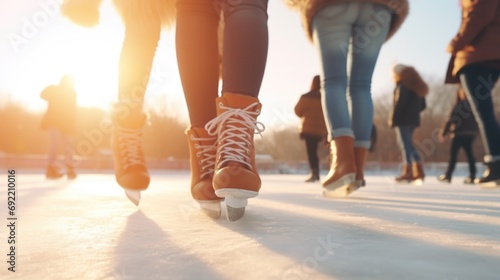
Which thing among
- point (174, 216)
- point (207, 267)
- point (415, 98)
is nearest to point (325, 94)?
point (174, 216)

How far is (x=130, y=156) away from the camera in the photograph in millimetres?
1352

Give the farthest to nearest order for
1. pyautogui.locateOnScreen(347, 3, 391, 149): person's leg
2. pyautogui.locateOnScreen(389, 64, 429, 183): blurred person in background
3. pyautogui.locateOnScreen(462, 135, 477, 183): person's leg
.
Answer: pyautogui.locateOnScreen(462, 135, 477, 183): person's leg, pyautogui.locateOnScreen(389, 64, 429, 183): blurred person in background, pyautogui.locateOnScreen(347, 3, 391, 149): person's leg

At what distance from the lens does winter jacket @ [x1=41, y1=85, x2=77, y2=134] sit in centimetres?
523

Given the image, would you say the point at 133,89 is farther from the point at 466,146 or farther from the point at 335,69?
the point at 466,146

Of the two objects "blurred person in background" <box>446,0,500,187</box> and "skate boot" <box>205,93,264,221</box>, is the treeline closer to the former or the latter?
"blurred person in background" <box>446,0,500,187</box>

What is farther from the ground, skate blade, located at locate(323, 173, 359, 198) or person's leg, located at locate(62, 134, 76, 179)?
skate blade, located at locate(323, 173, 359, 198)

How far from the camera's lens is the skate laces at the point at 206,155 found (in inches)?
42.7

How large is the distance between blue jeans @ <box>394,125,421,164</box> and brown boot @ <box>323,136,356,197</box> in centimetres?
303

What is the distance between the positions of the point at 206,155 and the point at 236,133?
0.62ft

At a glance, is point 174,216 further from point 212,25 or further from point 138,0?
point 138,0

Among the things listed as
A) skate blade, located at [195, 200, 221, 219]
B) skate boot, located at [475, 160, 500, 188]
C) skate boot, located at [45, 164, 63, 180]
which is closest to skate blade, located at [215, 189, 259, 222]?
skate blade, located at [195, 200, 221, 219]

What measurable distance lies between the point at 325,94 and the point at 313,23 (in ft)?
1.37

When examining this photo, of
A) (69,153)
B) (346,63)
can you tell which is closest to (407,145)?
(346,63)

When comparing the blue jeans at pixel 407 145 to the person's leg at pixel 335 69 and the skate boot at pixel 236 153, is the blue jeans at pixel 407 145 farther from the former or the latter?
the skate boot at pixel 236 153
